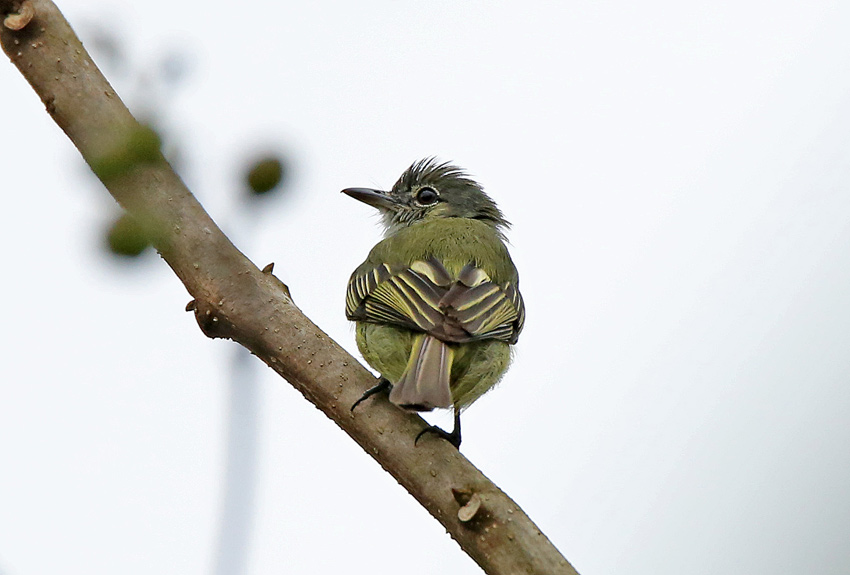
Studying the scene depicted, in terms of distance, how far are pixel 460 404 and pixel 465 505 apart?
128 cm

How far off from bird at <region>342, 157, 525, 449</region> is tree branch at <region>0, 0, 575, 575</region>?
0.10 meters

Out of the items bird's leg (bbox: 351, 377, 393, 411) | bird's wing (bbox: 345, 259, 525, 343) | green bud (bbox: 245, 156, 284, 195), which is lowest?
bird's leg (bbox: 351, 377, 393, 411)

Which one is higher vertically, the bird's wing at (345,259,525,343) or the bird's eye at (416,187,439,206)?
the bird's eye at (416,187,439,206)

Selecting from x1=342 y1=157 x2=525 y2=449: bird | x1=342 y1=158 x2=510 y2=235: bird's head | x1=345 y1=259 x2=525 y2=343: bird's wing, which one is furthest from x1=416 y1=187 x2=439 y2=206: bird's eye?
x1=345 y1=259 x2=525 y2=343: bird's wing

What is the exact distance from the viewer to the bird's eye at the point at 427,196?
219 inches

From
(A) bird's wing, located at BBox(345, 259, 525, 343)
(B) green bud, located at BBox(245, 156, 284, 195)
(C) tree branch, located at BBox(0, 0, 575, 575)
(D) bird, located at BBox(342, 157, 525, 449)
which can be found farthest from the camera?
(A) bird's wing, located at BBox(345, 259, 525, 343)

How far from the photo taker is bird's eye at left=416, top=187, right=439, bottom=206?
5.57 meters

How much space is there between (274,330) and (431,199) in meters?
2.54

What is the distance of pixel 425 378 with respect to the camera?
3318mm

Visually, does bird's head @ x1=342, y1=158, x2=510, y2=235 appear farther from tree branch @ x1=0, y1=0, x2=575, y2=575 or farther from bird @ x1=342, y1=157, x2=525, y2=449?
tree branch @ x1=0, y1=0, x2=575, y2=575

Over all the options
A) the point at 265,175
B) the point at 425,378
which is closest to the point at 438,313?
the point at 425,378

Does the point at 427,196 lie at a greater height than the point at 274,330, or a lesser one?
greater

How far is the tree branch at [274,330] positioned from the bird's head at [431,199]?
7.21 ft

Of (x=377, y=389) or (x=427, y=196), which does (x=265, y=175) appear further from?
(x=427, y=196)
